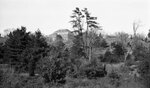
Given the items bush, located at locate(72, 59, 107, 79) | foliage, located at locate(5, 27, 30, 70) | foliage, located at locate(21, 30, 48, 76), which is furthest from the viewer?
foliage, located at locate(5, 27, 30, 70)

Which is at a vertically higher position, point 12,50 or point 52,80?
point 12,50

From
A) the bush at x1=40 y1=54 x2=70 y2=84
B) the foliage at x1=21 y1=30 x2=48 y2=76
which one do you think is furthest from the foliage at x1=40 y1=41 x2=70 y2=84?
the foliage at x1=21 y1=30 x2=48 y2=76

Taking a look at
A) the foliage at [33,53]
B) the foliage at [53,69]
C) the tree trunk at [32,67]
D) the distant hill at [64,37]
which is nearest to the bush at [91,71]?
the foliage at [33,53]

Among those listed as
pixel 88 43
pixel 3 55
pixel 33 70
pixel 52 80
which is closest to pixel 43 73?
pixel 52 80

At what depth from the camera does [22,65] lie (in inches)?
1092

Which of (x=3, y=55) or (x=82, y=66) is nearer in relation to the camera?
(x=82, y=66)

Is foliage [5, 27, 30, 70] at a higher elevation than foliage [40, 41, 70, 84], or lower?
higher

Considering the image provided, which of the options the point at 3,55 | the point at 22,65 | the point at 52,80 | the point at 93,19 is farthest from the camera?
the point at 93,19

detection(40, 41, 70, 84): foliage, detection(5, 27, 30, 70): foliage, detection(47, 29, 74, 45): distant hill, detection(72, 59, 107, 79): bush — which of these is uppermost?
detection(47, 29, 74, 45): distant hill

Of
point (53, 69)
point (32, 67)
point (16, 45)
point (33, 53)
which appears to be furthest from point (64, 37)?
point (53, 69)

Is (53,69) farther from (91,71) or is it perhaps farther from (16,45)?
(16,45)

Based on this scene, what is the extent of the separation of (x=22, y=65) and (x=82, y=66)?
7594 millimetres

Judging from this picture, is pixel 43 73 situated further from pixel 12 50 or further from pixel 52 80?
pixel 12 50

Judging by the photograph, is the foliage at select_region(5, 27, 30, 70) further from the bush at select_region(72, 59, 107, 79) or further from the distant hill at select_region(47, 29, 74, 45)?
the distant hill at select_region(47, 29, 74, 45)
